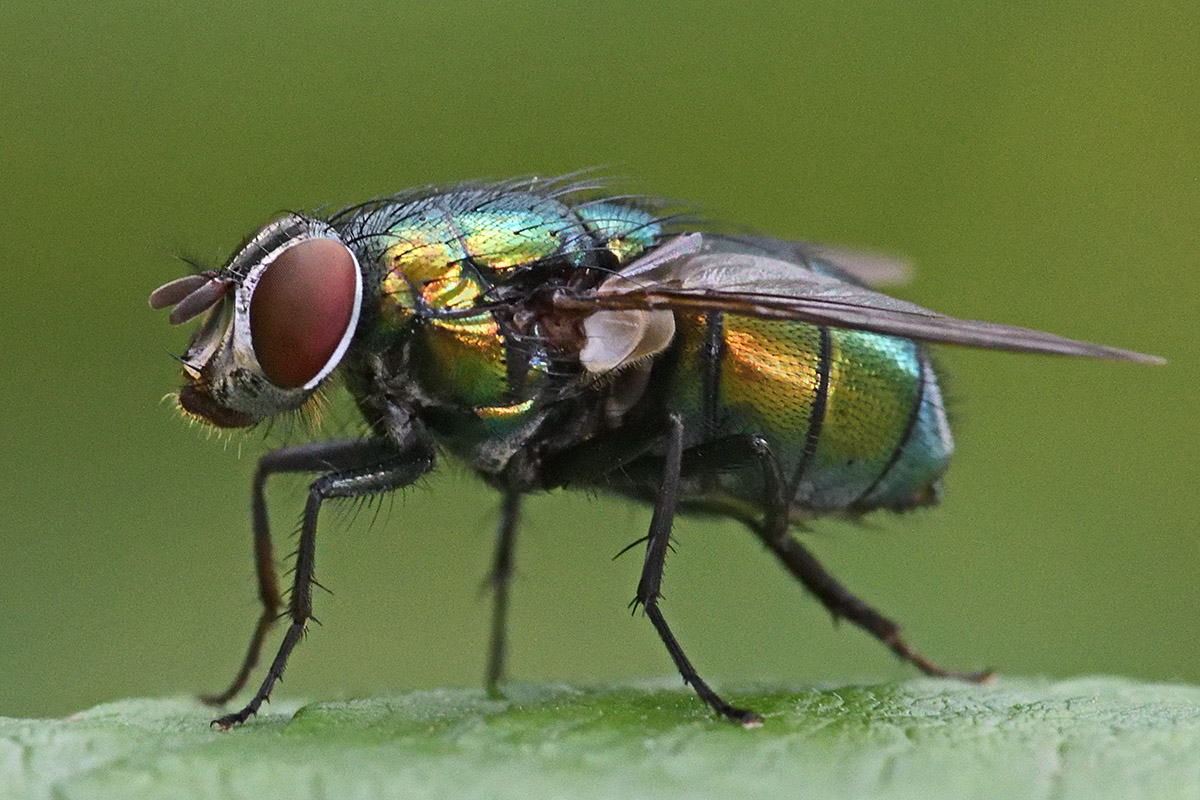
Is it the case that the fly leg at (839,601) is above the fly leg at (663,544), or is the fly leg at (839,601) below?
below

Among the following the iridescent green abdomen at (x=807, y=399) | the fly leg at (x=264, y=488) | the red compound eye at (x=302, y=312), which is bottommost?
the fly leg at (x=264, y=488)

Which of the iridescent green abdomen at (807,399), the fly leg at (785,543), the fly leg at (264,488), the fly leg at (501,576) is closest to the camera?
the fly leg at (785,543)

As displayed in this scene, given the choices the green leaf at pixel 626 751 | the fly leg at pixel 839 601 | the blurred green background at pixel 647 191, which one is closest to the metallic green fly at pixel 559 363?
the fly leg at pixel 839 601

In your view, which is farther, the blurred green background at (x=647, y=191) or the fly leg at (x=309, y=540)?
the blurred green background at (x=647, y=191)

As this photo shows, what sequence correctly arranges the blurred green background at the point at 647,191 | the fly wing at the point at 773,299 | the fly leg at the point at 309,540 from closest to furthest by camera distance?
the fly wing at the point at 773,299 → the fly leg at the point at 309,540 → the blurred green background at the point at 647,191

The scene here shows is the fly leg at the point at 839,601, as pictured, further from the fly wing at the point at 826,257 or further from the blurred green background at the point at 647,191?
the blurred green background at the point at 647,191

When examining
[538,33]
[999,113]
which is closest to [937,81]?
[999,113]
